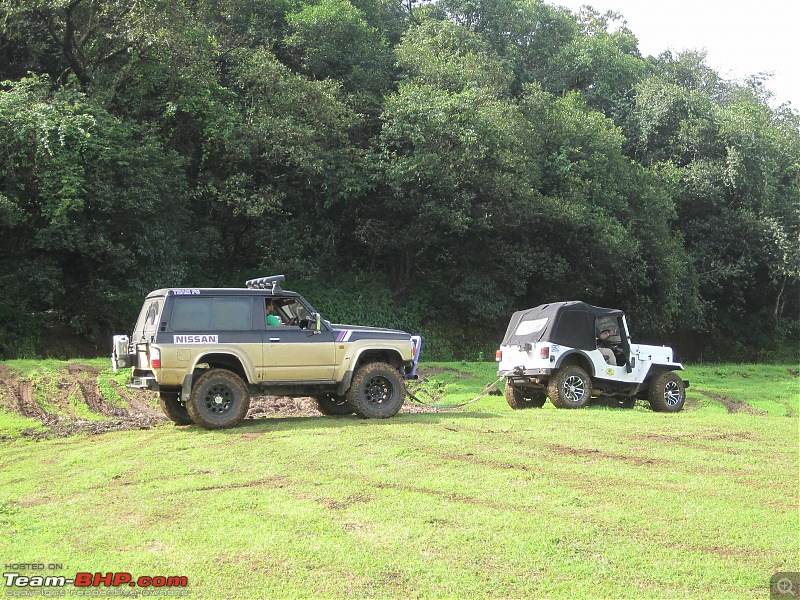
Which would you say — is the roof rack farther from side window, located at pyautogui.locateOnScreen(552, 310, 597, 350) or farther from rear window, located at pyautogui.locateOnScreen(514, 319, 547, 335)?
side window, located at pyautogui.locateOnScreen(552, 310, 597, 350)

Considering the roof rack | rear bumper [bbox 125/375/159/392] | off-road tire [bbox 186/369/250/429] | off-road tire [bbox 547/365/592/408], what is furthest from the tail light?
off-road tire [bbox 547/365/592/408]

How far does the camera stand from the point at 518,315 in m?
18.6

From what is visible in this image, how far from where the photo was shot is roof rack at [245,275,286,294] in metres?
13.9

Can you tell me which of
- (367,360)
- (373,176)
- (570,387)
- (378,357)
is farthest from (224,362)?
(373,176)

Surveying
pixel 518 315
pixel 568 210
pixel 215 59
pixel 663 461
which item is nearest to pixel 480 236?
pixel 568 210

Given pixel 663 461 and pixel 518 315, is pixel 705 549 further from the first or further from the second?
pixel 518 315

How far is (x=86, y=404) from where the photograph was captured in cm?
1759

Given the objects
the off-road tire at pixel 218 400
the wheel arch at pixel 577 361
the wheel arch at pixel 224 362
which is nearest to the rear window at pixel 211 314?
the wheel arch at pixel 224 362

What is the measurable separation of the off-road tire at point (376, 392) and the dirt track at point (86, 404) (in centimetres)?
220

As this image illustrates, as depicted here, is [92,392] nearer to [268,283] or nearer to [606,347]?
[268,283]

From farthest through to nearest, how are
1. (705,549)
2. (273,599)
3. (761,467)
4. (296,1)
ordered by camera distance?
(296,1) < (761,467) < (705,549) < (273,599)

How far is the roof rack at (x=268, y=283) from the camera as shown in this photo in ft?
45.4

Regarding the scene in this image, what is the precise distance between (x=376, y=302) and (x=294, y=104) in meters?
8.33

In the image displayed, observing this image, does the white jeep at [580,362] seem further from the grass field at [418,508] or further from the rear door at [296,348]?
the rear door at [296,348]
